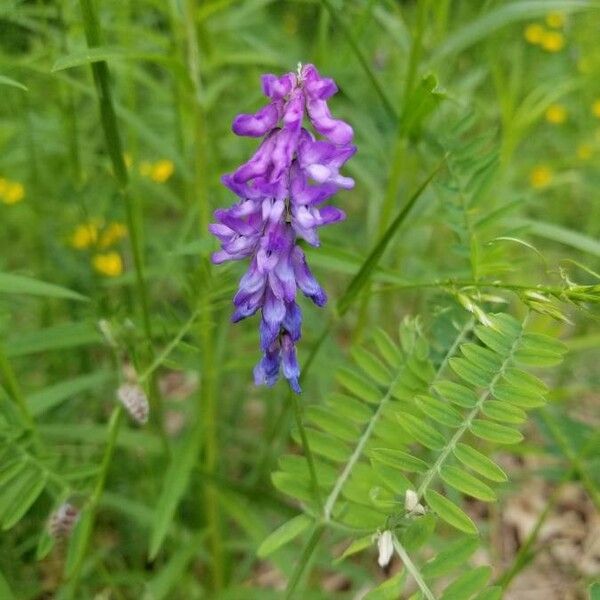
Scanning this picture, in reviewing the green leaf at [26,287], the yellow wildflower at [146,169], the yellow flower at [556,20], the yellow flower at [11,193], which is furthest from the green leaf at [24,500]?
the yellow flower at [556,20]

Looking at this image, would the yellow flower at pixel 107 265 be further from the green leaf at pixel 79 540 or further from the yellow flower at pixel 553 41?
the yellow flower at pixel 553 41

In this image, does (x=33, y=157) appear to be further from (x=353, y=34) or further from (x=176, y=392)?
(x=176, y=392)

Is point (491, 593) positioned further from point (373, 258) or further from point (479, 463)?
point (373, 258)

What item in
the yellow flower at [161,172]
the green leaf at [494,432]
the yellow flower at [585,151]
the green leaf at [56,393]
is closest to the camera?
the green leaf at [494,432]

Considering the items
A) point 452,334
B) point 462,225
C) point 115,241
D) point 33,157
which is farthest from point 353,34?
point 115,241

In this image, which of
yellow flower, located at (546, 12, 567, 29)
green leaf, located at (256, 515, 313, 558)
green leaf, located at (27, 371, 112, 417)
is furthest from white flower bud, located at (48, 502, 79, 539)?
yellow flower, located at (546, 12, 567, 29)

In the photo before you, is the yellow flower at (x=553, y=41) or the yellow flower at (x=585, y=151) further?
the yellow flower at (x=553, y=41)

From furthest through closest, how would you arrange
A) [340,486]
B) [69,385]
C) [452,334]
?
[69,385]
[452,334]
[340,486]
